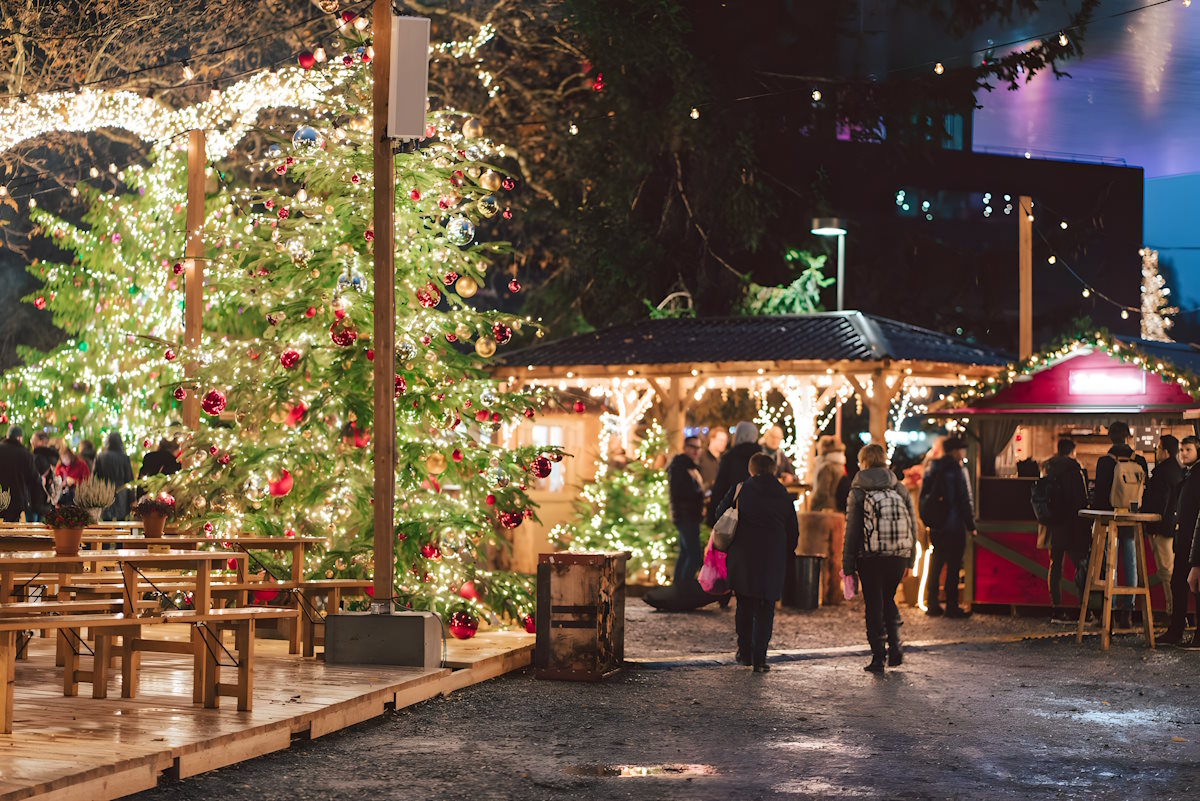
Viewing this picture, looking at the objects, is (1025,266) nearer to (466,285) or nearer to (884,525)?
(884,525)

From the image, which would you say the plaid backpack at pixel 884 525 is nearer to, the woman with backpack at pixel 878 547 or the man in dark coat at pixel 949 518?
the woman with backpack at pixel 878 547

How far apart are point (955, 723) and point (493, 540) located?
14.6 ft

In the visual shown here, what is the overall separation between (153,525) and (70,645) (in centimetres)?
136

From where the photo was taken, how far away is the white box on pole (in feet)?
36.8

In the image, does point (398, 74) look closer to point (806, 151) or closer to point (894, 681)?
point (894, 681)

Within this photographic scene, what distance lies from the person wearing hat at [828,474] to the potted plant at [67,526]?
10988 millimetres

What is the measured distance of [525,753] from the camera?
8.63 meters

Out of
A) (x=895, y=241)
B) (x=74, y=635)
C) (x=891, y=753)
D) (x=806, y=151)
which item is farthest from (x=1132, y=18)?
(x=74, y=635)

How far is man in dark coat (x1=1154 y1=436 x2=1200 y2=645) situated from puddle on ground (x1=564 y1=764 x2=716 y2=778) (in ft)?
24.0

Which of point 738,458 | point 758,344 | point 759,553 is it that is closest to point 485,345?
point 759,553

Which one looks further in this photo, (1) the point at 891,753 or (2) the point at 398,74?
(2) the point at 398,74

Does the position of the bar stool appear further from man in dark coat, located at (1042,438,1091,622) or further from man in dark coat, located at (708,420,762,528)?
man in dark coat, located at (708,420,762,528)

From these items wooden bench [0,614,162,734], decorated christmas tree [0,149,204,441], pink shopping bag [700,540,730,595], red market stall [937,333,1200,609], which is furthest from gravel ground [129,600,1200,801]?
decorated christmas tree [0,149,204,441]

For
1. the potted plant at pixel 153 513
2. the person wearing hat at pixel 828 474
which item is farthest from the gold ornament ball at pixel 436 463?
the person wearing hat at pixel 828 474
